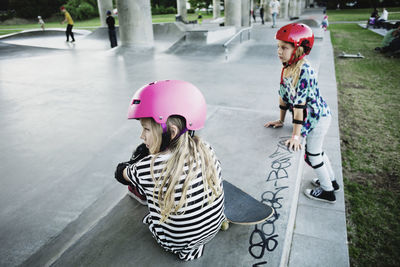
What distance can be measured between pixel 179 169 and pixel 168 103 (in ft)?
1.53

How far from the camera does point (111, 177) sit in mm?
3557

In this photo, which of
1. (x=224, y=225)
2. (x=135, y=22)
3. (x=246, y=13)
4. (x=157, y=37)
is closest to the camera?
(x=224, y=225)

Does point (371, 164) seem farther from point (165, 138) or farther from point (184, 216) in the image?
point (165, 138)

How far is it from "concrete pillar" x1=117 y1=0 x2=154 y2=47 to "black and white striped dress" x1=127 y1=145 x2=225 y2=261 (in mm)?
13962

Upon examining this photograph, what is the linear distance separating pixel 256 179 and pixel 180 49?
11.8 meters

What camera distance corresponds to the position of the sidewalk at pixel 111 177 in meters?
2.31

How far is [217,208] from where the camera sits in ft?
6.47

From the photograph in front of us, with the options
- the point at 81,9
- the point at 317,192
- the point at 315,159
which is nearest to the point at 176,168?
the point at 315,159

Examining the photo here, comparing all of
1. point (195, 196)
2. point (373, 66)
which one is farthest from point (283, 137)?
point (373, 66)

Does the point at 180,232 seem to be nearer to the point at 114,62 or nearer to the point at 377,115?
the point at 377,115

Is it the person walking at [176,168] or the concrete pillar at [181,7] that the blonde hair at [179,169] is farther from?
the concrete pillar at [181,7]

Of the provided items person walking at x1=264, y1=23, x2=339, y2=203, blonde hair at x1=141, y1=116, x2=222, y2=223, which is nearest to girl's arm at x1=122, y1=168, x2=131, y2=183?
blonde hair at x1=141, y1=116, x2=222, y2=223

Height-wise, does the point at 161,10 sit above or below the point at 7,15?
above

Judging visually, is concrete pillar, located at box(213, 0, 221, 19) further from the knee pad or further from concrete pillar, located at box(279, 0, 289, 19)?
the knee pad
